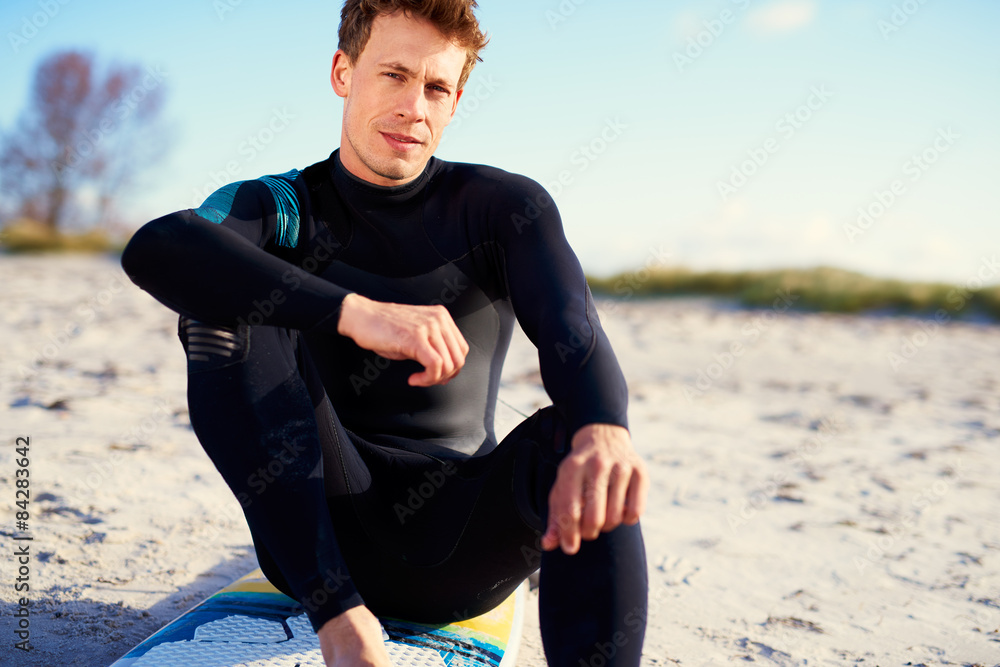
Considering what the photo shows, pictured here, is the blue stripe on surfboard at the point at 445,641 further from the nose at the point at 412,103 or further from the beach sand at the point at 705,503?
the nose at the point at 412,103

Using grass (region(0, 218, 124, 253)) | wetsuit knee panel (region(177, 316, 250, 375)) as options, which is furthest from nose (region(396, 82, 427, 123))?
grass (region(0, 218, 124, 253))

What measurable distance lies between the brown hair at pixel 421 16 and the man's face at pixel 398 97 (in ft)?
0.06

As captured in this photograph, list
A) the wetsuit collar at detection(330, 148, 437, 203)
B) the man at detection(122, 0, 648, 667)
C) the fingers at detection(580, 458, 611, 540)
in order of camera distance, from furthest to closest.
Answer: the wetsuit collar at detection(330, 148, 437, 203)
the man at detection(122, 0, 648, 667)
the fingers at detection(580, 458, 611, 540)

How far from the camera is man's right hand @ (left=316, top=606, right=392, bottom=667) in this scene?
138cm

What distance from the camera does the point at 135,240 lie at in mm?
1439

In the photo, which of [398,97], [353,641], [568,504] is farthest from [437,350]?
[398,97]

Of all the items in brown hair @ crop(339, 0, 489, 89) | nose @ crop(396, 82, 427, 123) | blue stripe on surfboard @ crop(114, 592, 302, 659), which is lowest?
blue stripe on surfboard @ crop(114, 592, 302, 659)

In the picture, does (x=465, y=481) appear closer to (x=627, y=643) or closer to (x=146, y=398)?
(x=627, y=643)

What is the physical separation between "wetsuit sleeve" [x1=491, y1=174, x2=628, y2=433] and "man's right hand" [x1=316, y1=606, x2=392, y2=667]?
579 millimetres

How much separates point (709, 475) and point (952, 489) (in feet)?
4.25

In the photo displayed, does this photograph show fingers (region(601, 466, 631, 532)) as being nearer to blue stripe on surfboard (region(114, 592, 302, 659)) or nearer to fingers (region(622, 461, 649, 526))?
fingers (region(622, 461, 649, 526))

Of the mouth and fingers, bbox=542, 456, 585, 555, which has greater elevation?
the mouth

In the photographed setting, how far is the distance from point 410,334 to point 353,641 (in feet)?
2.02

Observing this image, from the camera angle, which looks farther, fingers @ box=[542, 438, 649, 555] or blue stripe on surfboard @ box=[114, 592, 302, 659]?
blue stripe on surfboard @ box=[114, 592, 302, 659]
